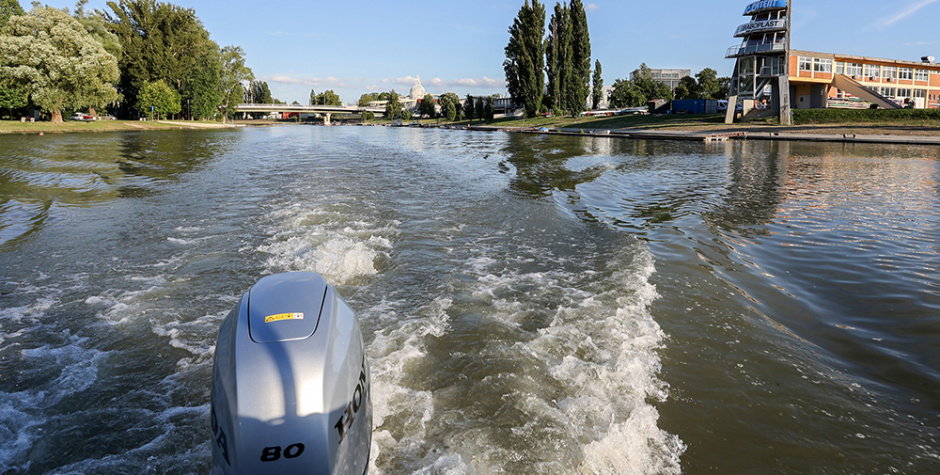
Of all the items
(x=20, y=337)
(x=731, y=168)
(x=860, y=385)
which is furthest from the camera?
(x=731, y=168)

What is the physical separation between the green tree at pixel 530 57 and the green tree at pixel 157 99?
164 feet

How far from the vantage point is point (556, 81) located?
250ft

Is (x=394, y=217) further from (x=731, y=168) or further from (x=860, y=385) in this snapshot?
(x=731, y=168)

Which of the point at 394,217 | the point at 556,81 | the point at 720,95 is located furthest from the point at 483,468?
the point at 720,95

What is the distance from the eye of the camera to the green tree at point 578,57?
73.2 m

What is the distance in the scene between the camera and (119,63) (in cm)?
7106

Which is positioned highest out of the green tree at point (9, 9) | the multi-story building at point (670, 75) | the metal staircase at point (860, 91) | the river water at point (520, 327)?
the multi-story building at point (670, 75)

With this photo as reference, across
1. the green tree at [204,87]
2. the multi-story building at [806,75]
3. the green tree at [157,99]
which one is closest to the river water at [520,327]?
the multi-story building at [806,75]

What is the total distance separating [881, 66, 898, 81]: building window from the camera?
66875mm

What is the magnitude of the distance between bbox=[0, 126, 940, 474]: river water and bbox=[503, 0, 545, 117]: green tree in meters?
66.1

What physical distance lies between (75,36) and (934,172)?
218ft

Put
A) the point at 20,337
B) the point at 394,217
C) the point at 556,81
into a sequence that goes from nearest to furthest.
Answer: the point at 20,337 → the point at 394,217 → the point at 556,81

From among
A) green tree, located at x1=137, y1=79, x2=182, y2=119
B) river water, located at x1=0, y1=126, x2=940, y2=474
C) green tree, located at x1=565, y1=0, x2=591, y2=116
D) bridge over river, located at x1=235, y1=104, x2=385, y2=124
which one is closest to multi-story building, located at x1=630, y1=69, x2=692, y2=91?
bridge over river, located at x1=235, y1=104, x2=385, y2=124

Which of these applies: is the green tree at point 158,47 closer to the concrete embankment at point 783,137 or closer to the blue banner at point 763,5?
the concrete embankment at point 783,137
